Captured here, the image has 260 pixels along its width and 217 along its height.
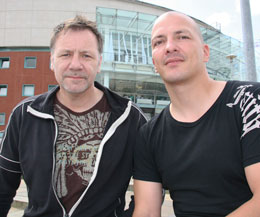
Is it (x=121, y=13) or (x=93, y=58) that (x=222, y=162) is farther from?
(x=121, y=13)

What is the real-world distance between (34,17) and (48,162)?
29.0 metres

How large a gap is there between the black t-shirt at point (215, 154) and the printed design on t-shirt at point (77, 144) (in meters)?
0.63

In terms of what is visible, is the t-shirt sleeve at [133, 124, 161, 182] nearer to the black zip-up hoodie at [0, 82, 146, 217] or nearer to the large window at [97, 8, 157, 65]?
the black zip-up hoodie at [0, 82, 146, 217]

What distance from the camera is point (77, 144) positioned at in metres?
2.11

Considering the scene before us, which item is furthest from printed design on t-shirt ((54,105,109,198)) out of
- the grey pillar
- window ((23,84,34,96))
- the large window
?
window ((23,84,34,96))

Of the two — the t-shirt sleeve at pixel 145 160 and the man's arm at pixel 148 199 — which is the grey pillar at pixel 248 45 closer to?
the t-shirt sleeve at pixel 145 160

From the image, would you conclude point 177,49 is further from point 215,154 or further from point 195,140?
point 215,154

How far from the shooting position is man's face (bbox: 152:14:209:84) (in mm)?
1862

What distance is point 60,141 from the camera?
6.93ft

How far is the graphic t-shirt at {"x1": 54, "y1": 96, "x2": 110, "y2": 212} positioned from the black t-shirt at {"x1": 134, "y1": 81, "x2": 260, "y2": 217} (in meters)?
0.64

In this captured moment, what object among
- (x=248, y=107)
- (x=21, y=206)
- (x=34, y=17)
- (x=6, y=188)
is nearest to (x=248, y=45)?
(x=248, y=107)

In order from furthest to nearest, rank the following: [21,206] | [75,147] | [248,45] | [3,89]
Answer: [3,89], [21,206], [248,45], [75,147]

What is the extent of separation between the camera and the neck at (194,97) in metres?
1.79

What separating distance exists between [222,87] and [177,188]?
33.9 inches
